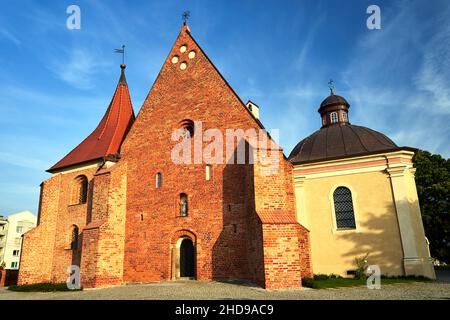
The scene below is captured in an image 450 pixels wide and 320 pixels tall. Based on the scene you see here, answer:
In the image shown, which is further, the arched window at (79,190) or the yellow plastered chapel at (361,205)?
the arched window at (79,190)

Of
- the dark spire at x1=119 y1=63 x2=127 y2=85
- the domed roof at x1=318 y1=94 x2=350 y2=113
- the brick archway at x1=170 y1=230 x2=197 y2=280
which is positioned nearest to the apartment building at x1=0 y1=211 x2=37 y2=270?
the dark spire at x1=119 y1=63 x2=127 y2=85

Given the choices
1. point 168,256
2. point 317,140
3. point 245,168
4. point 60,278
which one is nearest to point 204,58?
point 245,168

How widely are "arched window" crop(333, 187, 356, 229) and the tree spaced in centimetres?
982

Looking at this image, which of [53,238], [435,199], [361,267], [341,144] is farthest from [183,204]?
[435,199]

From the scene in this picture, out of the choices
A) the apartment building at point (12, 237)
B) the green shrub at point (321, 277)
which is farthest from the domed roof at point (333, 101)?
the apartment building at point (12, 237)

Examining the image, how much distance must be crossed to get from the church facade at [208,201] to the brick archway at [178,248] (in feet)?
0.14

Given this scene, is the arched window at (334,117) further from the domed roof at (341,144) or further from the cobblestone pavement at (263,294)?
the cobblestone pavement at (263,294)

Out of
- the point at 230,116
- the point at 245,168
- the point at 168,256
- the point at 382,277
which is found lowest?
the point at 382,277

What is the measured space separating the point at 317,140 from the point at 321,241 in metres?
5.93

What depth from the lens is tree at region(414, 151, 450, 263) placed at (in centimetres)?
2367

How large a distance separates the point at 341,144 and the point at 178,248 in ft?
34.1

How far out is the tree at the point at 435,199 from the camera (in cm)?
2367

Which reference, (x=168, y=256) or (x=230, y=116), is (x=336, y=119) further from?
(x=168, y=256)

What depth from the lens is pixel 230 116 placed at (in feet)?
50.0
